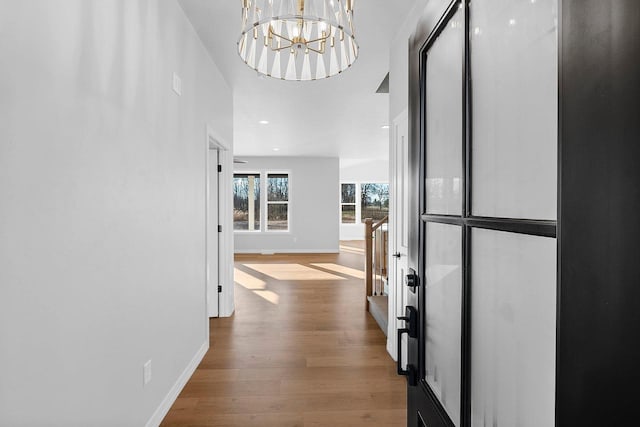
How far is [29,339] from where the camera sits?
114 centimetres

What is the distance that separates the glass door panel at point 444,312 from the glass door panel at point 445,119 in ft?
0.26

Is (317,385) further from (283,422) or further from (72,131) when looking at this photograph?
(72,131)

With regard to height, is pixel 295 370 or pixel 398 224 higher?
pixel 398 224

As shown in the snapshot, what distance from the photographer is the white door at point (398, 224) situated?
8.99ft

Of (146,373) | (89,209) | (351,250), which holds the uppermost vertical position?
(89,209)

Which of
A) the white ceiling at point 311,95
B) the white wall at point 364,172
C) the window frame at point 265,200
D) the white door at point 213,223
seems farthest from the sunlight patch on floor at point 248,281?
the white wall at point 364,172

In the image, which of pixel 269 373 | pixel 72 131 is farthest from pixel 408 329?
pixel 269 373

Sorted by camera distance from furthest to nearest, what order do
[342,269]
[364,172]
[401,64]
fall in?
[364,172]
[342,269]
[401,64]

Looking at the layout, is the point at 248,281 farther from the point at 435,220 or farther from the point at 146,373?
the point at 435,220

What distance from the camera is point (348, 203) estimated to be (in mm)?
12594

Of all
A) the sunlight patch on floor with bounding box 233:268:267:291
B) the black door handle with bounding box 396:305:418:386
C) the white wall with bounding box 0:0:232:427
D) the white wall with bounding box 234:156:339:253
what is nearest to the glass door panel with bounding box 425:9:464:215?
the black door handle with bounding box 396:305:418:386

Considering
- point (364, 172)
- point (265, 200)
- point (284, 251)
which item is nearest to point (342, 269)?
point (284, 251)

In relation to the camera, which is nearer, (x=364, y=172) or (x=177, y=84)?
(x=177, y=84)

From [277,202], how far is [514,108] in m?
9.22
